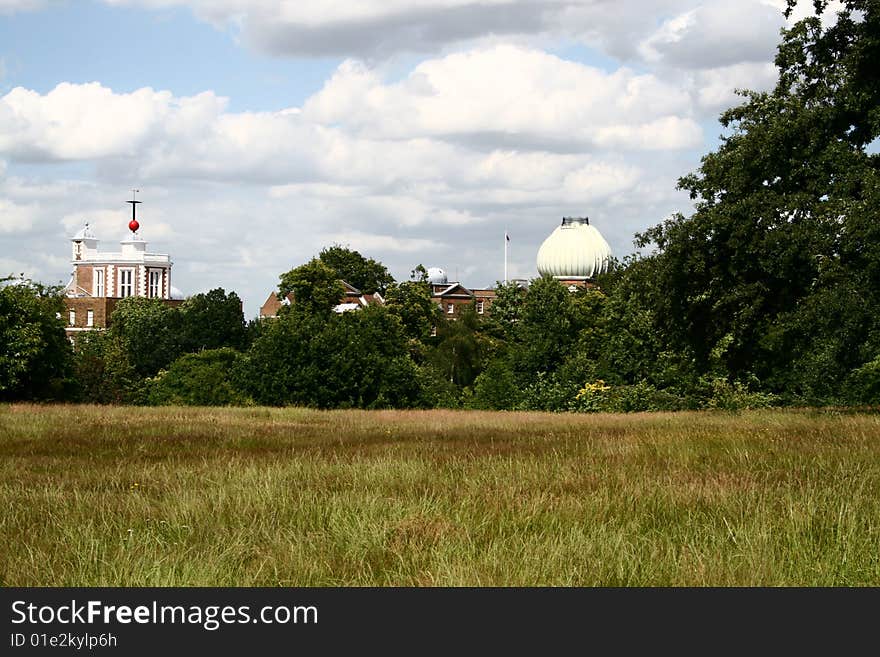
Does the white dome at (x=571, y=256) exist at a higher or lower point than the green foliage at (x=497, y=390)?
higher

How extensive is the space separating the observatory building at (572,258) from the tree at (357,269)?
95.9ft

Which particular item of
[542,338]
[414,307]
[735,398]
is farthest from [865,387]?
[414,307]

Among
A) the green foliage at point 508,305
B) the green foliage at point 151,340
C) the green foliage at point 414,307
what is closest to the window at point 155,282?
the green foliage at point 151,340

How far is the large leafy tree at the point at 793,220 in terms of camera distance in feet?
77.2

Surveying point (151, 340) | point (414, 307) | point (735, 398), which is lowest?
point (735, 398)

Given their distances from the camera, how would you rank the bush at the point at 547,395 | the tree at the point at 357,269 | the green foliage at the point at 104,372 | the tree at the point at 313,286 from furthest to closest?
1. the tree at the point at 357,269
2. the tree at the point at 313,286
3. the green foliage at the point at 104,372
4. the bush at the point at 547,395

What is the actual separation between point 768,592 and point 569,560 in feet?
4.32

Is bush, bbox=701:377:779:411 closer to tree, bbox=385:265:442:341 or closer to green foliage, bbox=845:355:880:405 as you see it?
green foliage, bbox=845:355:880:405

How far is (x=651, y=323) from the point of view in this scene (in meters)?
34.6

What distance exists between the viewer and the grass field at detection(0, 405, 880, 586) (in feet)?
23.2

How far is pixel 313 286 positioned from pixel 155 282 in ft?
303

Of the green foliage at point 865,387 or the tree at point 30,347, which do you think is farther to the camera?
the tree at point 30,347

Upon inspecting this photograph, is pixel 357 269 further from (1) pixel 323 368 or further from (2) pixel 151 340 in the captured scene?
(1) pixel 323 368

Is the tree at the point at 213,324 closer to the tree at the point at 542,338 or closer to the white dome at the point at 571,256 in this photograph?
the tree at the point at 542,338
